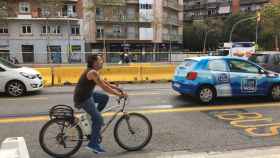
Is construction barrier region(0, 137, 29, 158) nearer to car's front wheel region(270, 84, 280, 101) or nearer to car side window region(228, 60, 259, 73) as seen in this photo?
car side window region(228, 60, 259, 73)

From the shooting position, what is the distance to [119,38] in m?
52.5

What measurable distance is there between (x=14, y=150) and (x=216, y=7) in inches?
3159

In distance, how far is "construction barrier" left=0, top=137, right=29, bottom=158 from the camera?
438 cm

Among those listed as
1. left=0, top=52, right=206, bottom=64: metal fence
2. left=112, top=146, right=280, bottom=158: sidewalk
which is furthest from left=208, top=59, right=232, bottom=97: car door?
left=0, top=52, right=206, bottom=64: metal fence

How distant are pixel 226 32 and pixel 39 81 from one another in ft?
206

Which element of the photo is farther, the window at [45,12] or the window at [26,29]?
the window at [26,29]

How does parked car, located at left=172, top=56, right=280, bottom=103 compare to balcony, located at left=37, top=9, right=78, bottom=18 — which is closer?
parked car, located at left=172, top=56, right=280, bottom=103

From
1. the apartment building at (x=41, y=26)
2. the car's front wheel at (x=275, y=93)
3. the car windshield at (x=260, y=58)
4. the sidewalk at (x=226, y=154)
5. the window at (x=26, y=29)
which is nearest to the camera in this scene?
the sidewalk at (x=226, y=154)

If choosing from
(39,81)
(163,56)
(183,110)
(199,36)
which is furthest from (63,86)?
(199,36)

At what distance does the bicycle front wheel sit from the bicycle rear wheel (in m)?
0.68

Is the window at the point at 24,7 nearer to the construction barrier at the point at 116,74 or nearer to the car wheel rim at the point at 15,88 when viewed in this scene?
the construction barrier at the point at 116,74

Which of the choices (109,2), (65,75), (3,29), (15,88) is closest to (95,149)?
(15,88)

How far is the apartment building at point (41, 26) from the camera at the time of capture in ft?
146

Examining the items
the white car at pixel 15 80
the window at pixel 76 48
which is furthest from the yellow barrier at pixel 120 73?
the window at pixel 76 48
